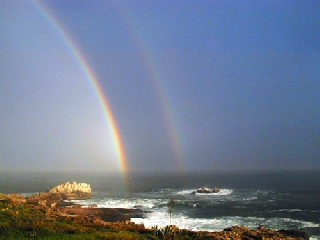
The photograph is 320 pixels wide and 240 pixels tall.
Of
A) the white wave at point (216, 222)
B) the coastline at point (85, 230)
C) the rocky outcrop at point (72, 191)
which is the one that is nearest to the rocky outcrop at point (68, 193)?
the rocky outcrop at point (72, 191)

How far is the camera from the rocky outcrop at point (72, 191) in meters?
98.1

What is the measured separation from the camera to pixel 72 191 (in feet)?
341

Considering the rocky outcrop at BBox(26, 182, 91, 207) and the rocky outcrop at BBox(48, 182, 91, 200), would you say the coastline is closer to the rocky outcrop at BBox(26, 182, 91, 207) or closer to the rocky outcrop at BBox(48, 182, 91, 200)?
the rocky outcrop at BBox(26, 182, 91, 207)

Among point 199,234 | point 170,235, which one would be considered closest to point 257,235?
point 199,234

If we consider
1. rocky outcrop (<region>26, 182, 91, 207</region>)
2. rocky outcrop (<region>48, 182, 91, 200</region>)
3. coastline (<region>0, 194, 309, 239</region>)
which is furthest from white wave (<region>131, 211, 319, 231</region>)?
rocky outcrop (<region>48, 182, 91, 200</region>)

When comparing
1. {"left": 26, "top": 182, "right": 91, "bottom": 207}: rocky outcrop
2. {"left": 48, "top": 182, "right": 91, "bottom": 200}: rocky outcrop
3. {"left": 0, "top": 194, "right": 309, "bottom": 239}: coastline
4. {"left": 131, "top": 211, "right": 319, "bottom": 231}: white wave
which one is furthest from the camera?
{"left": 48, "top": 182, "right": 91, "bottom": 200}: rocky outcrop

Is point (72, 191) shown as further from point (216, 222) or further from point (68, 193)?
point (216, 222)

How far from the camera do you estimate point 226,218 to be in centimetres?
6006

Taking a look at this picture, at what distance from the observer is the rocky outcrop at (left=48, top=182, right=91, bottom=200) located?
9806 centimetres

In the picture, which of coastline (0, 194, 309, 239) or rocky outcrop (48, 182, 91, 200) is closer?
coastline (0, 194, 309, 239)

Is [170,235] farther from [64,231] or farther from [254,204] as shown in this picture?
[254,204]

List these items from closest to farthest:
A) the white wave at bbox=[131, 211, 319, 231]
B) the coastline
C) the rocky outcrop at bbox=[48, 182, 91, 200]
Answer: the coastline
the white wave at bbox=[131, 211, 319, 231]
the rocky outcrop at bbox=[48, 182, 91, 200]

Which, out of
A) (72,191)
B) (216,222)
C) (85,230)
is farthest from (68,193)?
(85,230)

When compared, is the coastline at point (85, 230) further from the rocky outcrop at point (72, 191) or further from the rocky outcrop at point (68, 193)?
the rocky outcrop at point (72, 191)
